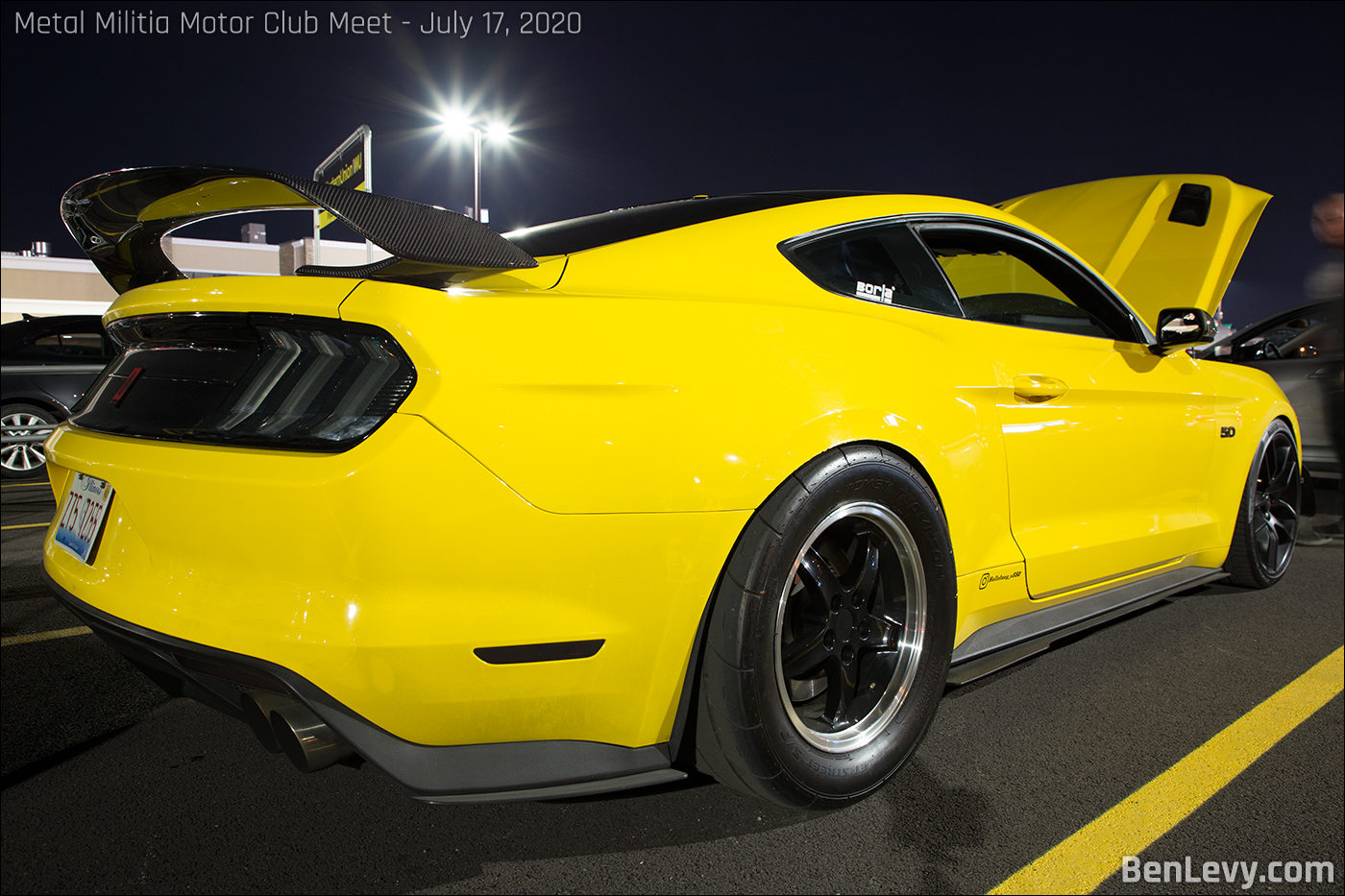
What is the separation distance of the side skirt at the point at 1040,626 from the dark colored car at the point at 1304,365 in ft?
10.5

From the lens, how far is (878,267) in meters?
2.18

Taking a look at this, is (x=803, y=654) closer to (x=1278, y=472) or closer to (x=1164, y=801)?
(x=1164, y=801)

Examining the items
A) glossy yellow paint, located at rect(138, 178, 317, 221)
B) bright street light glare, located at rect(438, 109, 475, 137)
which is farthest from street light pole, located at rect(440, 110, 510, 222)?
glossy yellow paint, located at rect(138, 178, 317, 221)

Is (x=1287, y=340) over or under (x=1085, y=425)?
over

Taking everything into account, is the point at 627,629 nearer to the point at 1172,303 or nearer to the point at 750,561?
the point at 750,561

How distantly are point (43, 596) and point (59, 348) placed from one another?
553 centimetres

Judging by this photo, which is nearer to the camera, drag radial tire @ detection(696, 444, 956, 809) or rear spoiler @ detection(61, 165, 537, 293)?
rear spoiler @ detection(61, 165, 537, 293)

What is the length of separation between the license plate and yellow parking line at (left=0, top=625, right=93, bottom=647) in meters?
1.54

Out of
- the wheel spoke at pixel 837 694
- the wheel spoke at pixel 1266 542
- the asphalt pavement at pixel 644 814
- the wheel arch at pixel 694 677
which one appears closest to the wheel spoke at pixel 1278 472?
the wheel spoke at pixel 1266 542

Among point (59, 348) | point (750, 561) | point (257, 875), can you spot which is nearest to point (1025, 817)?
point (750, 561)

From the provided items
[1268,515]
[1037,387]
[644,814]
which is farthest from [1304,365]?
[644,814]

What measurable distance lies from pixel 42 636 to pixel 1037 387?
3523 mm

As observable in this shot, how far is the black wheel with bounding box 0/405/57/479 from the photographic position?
7.34m

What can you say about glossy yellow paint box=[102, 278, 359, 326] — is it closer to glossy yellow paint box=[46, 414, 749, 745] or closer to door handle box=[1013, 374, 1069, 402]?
glossy yellow paint box=[46, 414, 749, 745]
